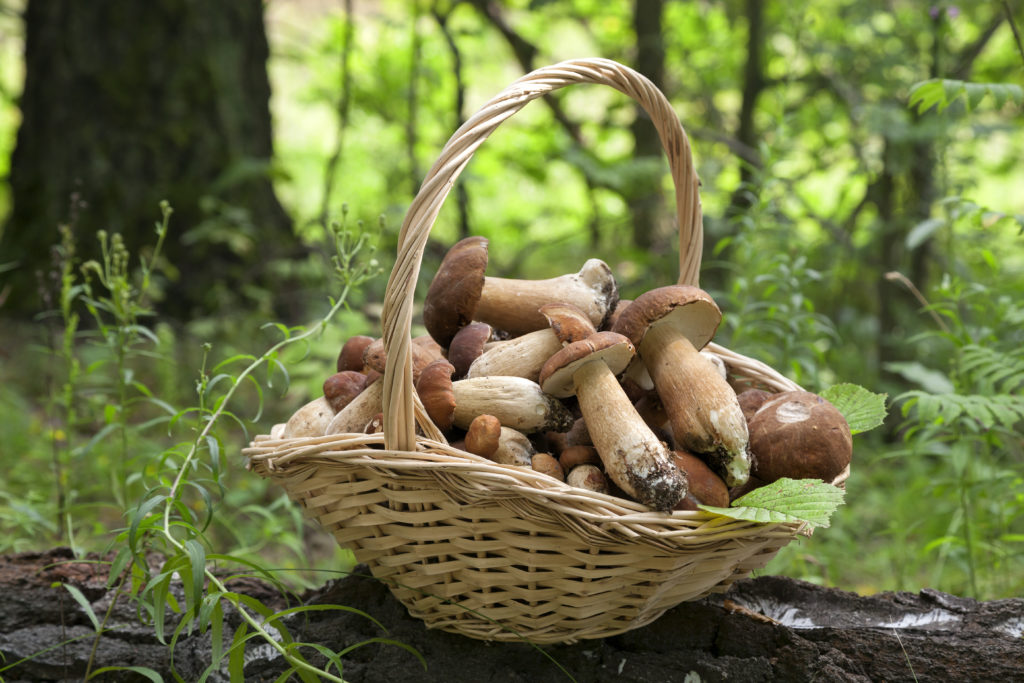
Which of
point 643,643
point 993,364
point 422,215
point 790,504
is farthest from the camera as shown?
point 993,364

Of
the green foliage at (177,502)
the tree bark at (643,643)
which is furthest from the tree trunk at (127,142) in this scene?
the tree bark at (643,643)

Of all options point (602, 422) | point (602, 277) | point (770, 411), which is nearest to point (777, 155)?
point (602, 277)

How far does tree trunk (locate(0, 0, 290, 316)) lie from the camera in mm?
4066

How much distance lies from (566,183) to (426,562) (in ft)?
23.3

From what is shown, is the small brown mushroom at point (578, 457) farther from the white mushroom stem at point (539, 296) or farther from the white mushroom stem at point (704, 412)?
the white mushroom stem at point (539, 296)

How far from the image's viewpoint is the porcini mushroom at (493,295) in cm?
152

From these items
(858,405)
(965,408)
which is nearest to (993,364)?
(965,408)

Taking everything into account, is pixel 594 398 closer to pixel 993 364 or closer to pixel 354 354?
pixel 354 354

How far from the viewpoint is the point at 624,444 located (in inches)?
48.5

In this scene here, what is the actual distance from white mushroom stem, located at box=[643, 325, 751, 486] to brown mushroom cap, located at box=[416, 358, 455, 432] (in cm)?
42

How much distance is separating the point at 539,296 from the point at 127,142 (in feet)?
11.5

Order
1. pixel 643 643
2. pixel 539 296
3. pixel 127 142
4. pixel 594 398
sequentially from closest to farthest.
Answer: pixel 594 398 < pixel 643 643 < pixel 539 296 < pixel 127 142

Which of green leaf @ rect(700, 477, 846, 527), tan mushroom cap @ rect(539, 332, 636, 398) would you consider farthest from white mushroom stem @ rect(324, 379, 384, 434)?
green leaf @ rect(700, 477, 846, 527)

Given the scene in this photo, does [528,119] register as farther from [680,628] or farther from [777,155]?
[680,628]
